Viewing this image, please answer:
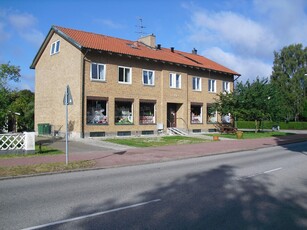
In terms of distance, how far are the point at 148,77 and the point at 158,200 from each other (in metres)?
22.7

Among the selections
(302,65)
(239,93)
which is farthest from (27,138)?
(302,65)

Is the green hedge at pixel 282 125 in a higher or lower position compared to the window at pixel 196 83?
lower

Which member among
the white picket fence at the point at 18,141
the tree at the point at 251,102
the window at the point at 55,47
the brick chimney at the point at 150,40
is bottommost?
the white picket fence at the point at 18,141

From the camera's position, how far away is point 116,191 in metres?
8.27

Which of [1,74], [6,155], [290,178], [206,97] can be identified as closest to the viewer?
[290,178]

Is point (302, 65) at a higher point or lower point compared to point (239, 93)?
higher

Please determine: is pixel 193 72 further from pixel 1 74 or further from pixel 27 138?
pixel 27 138

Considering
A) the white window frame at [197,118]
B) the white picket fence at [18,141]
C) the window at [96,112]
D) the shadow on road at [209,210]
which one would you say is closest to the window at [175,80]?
the white window frame at [197,118]

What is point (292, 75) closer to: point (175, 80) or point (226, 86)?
point (226, 86)

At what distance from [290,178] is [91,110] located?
17776 millimetres

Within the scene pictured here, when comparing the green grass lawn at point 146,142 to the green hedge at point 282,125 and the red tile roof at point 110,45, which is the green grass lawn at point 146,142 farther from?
the green hedge at point 282,125

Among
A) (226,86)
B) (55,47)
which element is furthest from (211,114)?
(55,47)

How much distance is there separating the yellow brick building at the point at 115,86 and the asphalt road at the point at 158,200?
14.5 meters

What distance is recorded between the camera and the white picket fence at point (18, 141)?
50.2 ft
